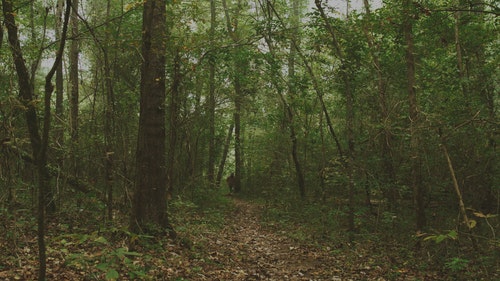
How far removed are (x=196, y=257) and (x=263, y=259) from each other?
5.74 feet

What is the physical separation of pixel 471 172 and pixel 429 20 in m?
4.05

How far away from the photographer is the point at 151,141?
7.05 meters

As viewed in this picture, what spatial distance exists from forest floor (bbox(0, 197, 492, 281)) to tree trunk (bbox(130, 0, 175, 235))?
43 centimetres

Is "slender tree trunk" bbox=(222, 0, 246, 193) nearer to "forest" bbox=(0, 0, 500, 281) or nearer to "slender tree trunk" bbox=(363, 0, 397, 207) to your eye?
"forest" bbox=(0, 0, 500, 281)

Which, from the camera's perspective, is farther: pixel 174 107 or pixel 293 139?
pixel 293 139

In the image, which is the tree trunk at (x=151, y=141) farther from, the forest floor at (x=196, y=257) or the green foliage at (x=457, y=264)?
the green foliage at (x=457, y=264)

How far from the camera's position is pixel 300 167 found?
16766 mm

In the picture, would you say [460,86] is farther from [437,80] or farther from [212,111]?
[212,111]

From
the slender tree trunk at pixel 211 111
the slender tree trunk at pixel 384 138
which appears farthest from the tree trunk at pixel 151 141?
the slender tree trunk at pixel 384 138

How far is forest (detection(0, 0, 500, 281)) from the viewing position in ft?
17.7

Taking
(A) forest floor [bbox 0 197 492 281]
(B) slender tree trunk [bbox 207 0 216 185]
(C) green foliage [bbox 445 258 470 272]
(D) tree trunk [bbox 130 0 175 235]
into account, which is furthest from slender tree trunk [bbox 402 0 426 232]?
(D) tree trunk [bbox 130 0 175 235]

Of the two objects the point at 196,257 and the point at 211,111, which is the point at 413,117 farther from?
the point at 211,111

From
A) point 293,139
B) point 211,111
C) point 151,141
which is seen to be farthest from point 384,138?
point 211,111

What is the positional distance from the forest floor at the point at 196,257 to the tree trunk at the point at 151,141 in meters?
0.43
